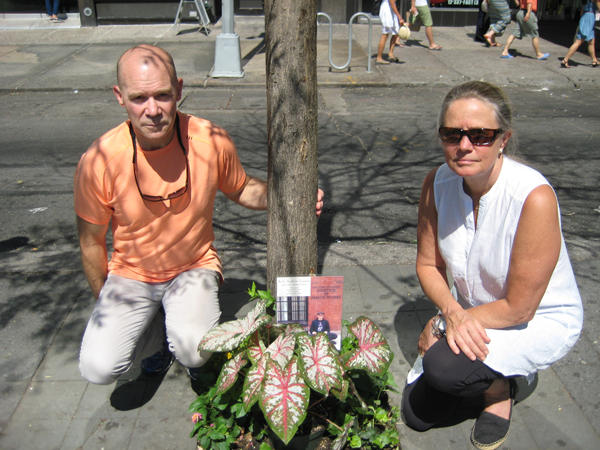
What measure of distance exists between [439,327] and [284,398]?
3.07 ft

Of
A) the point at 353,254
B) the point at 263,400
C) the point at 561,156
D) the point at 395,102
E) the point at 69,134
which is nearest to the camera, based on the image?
the point at 263,400

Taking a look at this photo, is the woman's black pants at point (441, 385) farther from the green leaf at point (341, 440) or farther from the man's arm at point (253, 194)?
the man's arm at point (253, 194)

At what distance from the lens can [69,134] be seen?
7129 mm

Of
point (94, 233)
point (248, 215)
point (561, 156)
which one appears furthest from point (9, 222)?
point (561, 156)

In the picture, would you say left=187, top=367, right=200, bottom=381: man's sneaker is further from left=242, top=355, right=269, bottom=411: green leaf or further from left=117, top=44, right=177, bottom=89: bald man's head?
left=117, top=44, right=177, bottom=89: bald man's head

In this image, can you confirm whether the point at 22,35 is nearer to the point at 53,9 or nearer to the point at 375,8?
the point at 53,9

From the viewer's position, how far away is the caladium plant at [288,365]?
6.44 feet

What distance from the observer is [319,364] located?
6.70 feet

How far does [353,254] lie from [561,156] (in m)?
3.56

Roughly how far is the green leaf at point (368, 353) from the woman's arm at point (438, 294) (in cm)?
32

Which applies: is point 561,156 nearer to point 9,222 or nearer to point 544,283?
point 544,283

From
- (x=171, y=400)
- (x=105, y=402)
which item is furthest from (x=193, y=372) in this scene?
(x=105, y=402)

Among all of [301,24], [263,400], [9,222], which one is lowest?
[9,222]

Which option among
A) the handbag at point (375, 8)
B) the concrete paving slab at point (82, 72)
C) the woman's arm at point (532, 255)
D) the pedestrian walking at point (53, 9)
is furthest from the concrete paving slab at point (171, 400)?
the pedestrian walking at point (53, 9)
